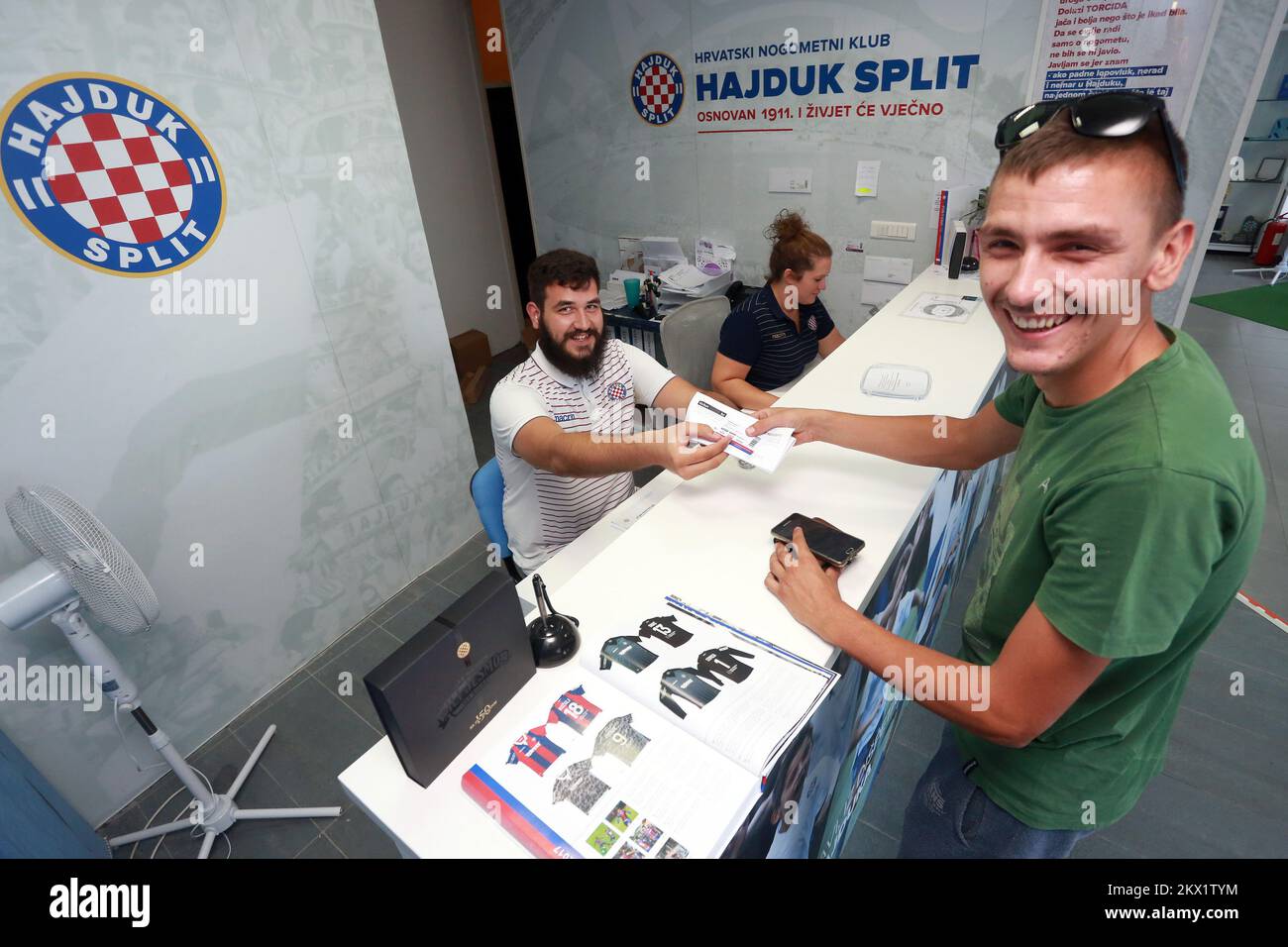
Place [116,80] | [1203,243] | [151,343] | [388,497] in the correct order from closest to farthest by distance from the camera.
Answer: [116,80] < [151,343] < [388,497] < [1203,243]

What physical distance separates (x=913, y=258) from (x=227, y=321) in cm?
379

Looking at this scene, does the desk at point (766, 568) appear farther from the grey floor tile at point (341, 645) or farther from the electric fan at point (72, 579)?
the grey floor tile at point (341, 645)

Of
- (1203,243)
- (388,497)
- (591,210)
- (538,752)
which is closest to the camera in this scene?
(538,752)

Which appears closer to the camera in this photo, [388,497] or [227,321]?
[227,321]

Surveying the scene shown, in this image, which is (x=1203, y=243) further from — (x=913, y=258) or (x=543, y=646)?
(x=543, y=646)

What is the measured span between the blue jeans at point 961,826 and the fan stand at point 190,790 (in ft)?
6.45

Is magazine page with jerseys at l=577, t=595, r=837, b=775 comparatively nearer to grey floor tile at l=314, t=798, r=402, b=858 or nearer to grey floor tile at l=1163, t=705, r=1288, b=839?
grey floor tile at l=314, t=798, r=402, b=858

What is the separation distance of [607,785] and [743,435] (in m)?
0.93

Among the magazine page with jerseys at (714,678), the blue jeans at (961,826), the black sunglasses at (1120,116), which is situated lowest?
the blue jeans at (961,826)

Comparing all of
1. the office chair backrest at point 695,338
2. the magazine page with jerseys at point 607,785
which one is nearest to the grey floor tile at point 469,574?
the office chair backrest at point 695,338

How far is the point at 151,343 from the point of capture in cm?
212

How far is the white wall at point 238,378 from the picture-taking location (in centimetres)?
192
